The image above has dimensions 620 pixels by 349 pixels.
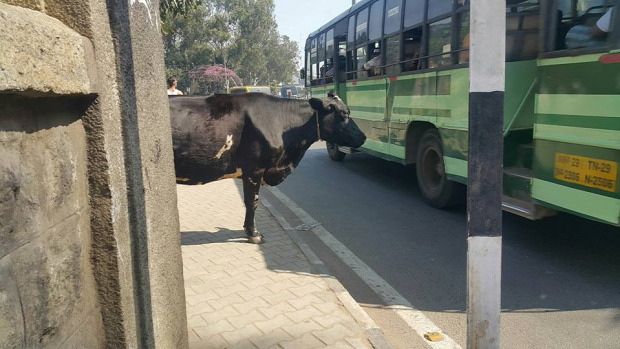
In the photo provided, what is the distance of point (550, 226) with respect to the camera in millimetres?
5941

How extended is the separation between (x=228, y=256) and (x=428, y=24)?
445 cm

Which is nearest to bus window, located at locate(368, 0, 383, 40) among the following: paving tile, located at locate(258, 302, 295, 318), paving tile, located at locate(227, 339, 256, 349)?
paving tile, located at locate(258, 302, 295, 318)

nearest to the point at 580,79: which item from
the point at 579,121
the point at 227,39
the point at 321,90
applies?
the point at 579,121

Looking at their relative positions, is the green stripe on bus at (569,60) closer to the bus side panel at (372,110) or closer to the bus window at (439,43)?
the bus window at (439,43)

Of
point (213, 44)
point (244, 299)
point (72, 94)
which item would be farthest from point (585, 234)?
point (213, 44)

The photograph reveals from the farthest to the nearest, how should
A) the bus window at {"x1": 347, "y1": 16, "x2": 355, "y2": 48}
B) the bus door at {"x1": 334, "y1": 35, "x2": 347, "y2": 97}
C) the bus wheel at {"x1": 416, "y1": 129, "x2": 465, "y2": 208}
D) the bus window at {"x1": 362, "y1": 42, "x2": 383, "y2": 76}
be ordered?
the bus door at {"x1": 334, "y1": 35, "x2": 347, "y2": 97} < the bus window at {"x1": 347, "y1": 16, "x2": 355, "y2": 48} < the bus window at {"x1": 362, "y1": 42, "x2": 383, "y2": 76} < the bus wheel at {"x1": 416, "y1": 129, "x2": 465, "y2": 208}

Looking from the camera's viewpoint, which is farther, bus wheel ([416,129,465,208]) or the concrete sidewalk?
bus wheel ([416,129,465,208])

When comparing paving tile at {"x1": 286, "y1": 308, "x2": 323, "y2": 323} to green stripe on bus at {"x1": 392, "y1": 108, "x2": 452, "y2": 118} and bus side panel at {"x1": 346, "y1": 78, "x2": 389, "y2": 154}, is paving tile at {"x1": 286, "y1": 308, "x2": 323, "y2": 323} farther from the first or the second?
bus side panel at {"x1": 346, "y1": 78, "x2": 389, "y2": 154}

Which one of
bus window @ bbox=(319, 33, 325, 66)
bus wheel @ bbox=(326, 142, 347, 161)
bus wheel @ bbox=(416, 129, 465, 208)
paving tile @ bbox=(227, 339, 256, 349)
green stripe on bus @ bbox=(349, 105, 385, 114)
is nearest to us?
paving tile @ bbox=(227, 339, 256, 349)

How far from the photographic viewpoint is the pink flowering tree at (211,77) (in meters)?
42.4

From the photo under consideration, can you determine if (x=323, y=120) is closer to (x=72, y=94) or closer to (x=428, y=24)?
(x=428, y=24)

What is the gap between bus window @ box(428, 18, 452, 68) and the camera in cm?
655

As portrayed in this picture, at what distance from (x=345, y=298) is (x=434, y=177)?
4048 millimetres

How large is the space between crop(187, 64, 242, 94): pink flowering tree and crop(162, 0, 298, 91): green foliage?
0.60m
